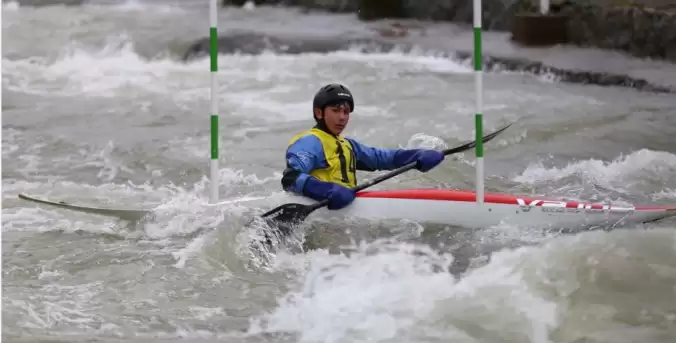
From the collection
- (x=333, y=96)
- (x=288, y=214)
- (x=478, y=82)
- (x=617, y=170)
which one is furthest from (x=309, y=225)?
(x=617, y=170)

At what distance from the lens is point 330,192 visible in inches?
174

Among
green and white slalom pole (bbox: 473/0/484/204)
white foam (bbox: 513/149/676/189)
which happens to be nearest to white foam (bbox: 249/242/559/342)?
green and white slalom pole (bbox: 473/0/484/204)

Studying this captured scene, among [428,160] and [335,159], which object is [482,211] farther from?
[335,159]

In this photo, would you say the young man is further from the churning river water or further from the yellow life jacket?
the churning river water

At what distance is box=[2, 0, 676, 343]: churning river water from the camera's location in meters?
3.72

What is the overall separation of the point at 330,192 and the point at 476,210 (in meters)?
0.70

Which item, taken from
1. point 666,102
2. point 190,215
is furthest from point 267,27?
point 190,215

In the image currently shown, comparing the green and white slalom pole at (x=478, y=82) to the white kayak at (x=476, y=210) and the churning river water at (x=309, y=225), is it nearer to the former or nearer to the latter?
the white kayak at (x=476, y=210)

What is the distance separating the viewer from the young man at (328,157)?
14.6 ft

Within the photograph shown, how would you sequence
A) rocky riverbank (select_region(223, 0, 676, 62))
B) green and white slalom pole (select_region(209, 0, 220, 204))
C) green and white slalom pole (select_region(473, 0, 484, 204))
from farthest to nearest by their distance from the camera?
1. rocky riverbank (select_region(223, 0, 676, 62))
2. green and white slalom pole (select_region(209, 0, 220, 204))
3. green and white slalom pole (select_region(473, 0, 484, 204))

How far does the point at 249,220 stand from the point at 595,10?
7.25 meters

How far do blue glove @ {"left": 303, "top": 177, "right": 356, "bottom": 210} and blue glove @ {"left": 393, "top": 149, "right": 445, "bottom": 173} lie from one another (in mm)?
452

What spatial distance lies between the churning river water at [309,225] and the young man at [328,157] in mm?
196

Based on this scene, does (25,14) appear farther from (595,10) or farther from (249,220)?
(249,220)
